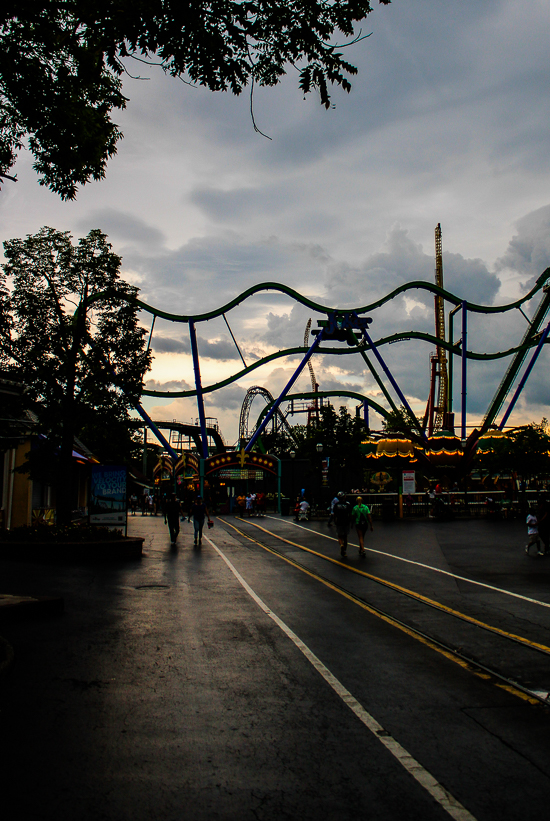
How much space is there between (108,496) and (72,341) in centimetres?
467

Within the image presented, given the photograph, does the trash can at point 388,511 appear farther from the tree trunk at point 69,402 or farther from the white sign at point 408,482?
the tree trunk at point 69,402

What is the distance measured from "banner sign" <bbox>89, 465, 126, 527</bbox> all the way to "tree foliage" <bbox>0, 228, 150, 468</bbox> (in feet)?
4.54

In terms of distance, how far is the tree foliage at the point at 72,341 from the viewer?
16531mm

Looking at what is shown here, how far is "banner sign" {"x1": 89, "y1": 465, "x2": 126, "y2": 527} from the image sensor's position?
1834cm

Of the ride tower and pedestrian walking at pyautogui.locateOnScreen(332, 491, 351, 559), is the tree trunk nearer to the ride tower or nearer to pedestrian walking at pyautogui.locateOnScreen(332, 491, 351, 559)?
pedestrian walking at pyautogui.locateOnScreen(332, 491, 351, 559)

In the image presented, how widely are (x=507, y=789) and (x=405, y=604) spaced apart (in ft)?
21.5

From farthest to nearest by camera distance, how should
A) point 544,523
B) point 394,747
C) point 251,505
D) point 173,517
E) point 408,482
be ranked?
point 251,505
point 408,482
point 173,517
point 544,523
point 394,747

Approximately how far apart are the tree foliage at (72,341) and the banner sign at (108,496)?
1382 millimetres

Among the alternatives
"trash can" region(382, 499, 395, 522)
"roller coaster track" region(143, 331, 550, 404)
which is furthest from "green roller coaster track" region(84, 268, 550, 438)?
"trash can" region(382, 499, 395, 522)

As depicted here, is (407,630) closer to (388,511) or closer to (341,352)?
(388,511)

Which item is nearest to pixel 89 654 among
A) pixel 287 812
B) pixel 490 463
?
pixel 287 812

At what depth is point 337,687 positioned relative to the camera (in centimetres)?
606

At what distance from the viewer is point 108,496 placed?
18.5 m

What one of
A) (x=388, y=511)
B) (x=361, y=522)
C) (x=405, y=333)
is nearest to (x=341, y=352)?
(x=405, y=333)
